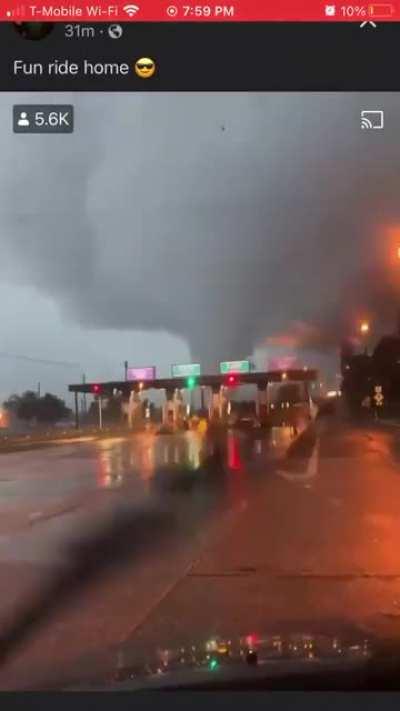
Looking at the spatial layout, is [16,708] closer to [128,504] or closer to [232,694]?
[232,694]

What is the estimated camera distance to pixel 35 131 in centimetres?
598

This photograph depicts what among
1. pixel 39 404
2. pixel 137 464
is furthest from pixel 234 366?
pixel 39 404

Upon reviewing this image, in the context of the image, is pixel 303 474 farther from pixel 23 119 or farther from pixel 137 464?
pixel 23 119

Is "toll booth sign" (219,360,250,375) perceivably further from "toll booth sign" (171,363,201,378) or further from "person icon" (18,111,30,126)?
"person icon" (18,111,30,126)

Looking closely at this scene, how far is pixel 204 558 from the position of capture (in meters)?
10.3

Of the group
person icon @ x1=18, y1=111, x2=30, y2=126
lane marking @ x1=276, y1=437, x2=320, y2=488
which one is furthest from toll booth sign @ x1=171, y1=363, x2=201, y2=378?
lane marking @ x1=276, y1=437, x2=320, y2=488

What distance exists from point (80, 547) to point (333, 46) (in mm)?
8046

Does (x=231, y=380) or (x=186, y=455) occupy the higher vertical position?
(x=231, y=380)

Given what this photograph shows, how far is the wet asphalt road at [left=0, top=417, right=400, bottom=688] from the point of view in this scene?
21.7 feet
